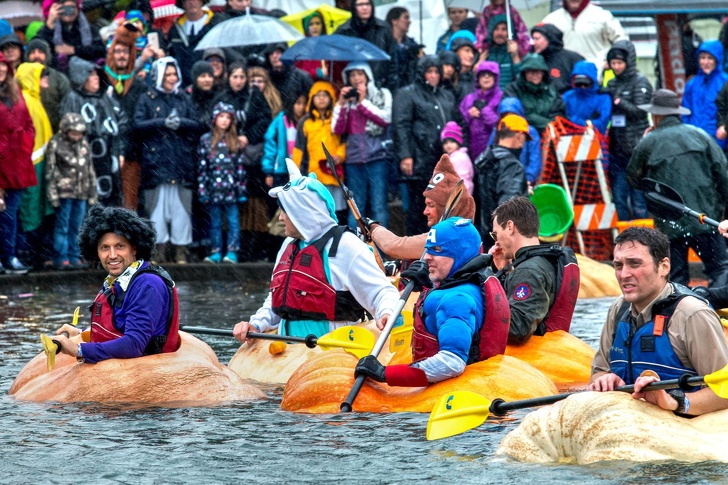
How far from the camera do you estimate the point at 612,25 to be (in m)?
18.7

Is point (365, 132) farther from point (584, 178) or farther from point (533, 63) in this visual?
point (584, 178)

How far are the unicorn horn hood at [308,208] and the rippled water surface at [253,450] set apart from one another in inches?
44.3

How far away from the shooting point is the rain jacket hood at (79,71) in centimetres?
1662

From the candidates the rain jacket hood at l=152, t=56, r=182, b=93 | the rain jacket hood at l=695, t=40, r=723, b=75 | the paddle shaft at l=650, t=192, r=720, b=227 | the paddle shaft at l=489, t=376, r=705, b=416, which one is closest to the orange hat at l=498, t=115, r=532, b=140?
the rain jacket hood at l=695, t=40, r=723, b=75

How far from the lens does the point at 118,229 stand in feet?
29.6

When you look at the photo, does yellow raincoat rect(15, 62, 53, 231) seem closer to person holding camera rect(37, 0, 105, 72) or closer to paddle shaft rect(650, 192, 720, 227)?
person holding camera rect(37, 0, 105, 72)

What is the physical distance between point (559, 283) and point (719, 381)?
Answer: 3.24 m

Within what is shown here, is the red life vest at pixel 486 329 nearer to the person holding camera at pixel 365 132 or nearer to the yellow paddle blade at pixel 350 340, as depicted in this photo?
the yellow paddle blade at pixel 350 340

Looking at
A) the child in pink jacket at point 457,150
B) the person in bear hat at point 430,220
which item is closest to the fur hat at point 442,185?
the person in bear hat at point 430,220

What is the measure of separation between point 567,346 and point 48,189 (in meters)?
8.41

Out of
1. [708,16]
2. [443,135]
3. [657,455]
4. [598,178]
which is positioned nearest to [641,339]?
[657,455]

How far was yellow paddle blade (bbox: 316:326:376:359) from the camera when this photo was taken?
9609 millimetres

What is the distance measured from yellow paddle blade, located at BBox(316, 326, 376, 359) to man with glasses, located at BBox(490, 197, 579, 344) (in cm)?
96

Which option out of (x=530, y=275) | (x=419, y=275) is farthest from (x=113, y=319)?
(x=530, y=275)
